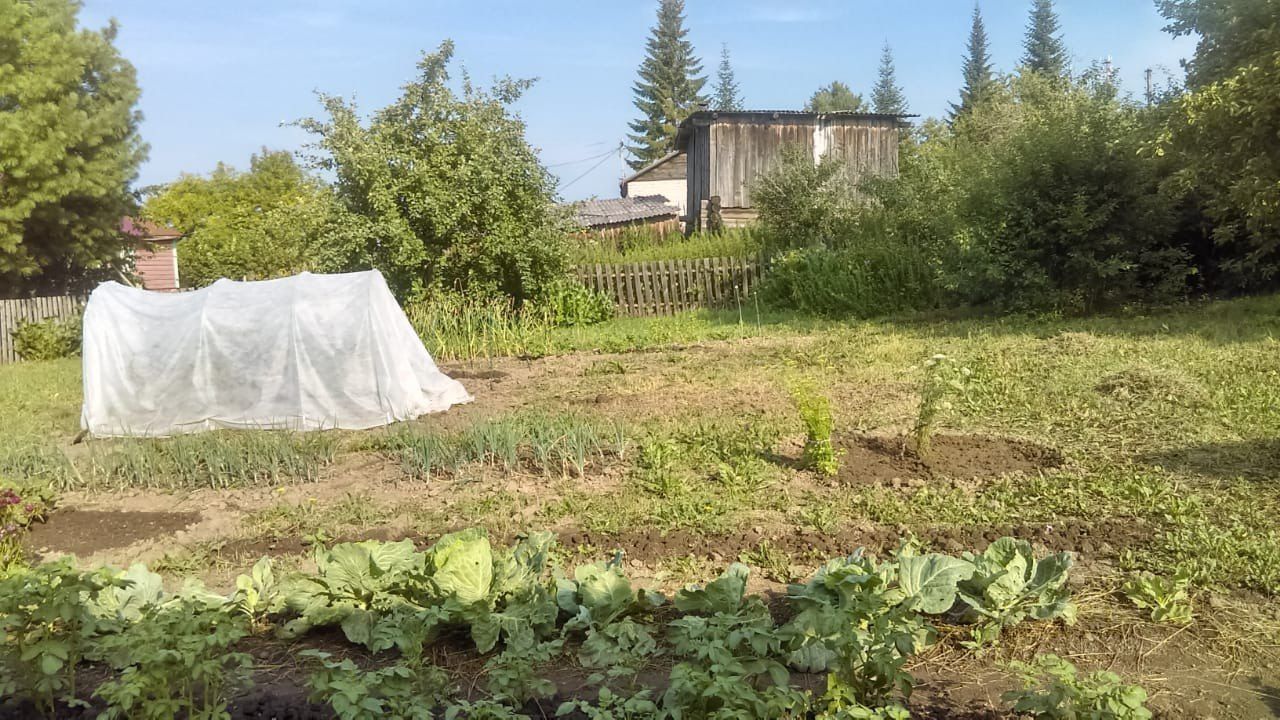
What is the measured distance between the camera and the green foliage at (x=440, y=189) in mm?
14148

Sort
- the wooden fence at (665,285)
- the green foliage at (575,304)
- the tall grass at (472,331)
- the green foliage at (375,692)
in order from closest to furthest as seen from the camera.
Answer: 1. the green foliage at (375,692)
2. the tall grass at (472,331)
3. the green foliage at (575,304)
4. the wooden fence at (665,285)

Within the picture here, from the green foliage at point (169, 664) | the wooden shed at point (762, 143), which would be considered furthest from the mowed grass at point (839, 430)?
the wooden shed at point (762, 143)

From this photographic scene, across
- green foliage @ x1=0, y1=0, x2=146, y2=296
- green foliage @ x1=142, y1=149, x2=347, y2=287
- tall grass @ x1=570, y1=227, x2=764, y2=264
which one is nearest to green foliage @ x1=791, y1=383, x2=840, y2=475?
tall grass @ x1=570, y1=227, x2=764, y2=264

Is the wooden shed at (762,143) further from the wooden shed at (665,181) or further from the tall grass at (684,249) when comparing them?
the wooden shed at (665,181)

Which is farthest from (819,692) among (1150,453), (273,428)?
(273,428)

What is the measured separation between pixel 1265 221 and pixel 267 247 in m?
34.0

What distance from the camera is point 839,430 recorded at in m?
6.99

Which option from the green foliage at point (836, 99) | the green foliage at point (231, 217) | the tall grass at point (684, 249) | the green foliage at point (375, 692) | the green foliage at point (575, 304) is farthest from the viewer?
the green foliage at point (836, 99)

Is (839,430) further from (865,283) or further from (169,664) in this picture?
(865,283)

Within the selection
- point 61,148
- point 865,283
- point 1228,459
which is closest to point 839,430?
point 1228,459

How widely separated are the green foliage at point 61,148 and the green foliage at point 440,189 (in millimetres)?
7498

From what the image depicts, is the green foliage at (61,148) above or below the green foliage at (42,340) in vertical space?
above

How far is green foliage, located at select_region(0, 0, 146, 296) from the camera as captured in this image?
18.1 metres

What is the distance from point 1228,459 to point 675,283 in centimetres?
1292
